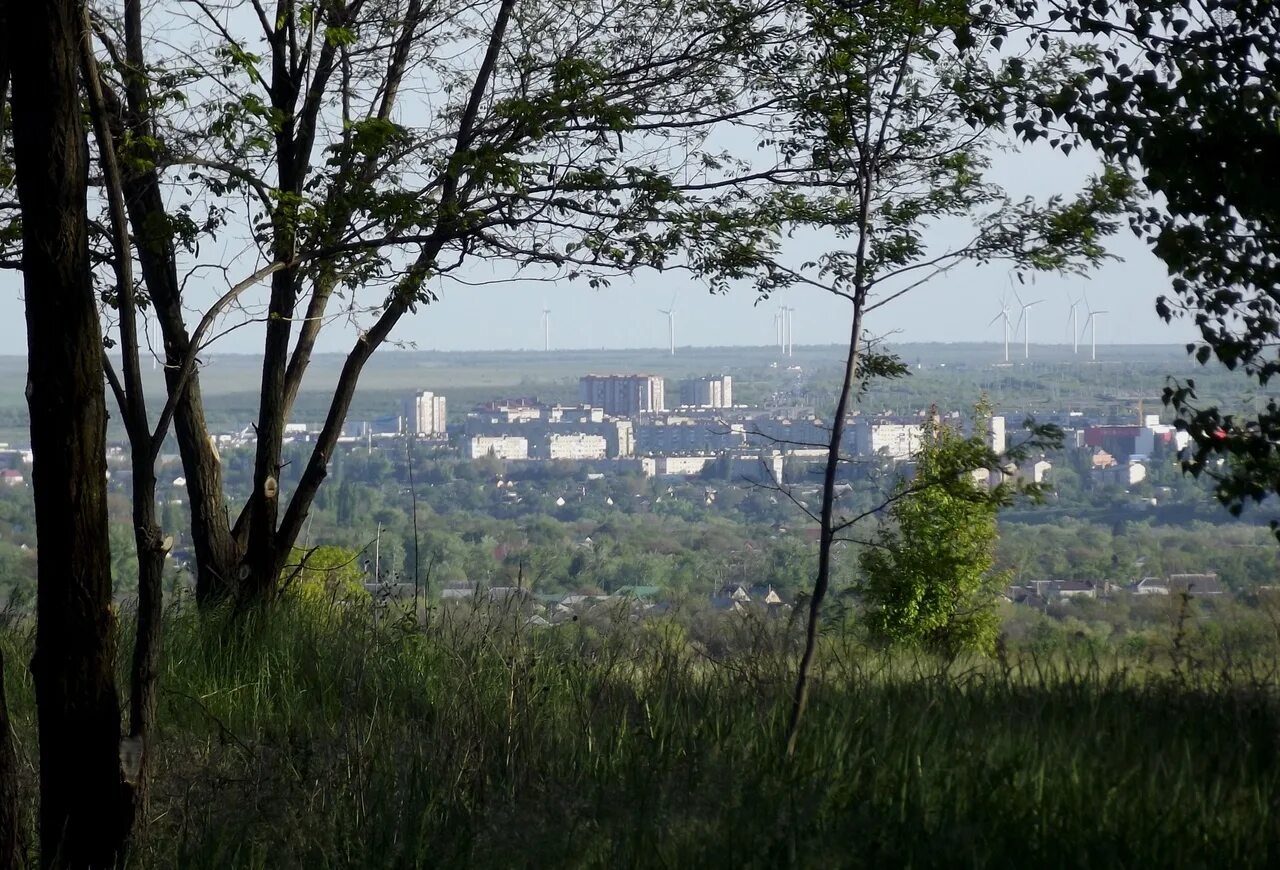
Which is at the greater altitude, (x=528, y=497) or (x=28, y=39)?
(x=28, y=39)

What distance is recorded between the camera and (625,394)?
43.4m

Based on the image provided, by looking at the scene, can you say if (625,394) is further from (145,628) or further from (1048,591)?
(145,628)

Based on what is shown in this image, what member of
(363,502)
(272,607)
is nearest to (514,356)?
(363,502)

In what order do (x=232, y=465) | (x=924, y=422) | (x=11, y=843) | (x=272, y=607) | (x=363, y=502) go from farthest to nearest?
(x=232, y=465), (x=363, y=502), (x=924, y=422), (x=272, y=607), (x=11, y=843)

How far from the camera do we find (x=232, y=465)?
105 ft

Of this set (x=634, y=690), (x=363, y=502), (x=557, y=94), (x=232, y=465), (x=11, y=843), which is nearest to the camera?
(x=11, y=843)

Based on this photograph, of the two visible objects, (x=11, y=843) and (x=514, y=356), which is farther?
(x=514, y=356)

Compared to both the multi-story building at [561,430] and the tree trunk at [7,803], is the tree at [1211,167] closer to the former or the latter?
the tree trunk at [7,803]

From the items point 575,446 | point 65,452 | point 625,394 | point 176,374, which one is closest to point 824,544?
point 65,452

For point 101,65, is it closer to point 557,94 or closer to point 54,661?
point 557,94

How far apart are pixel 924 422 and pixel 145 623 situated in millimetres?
12277

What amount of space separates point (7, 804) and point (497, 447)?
39178 mm

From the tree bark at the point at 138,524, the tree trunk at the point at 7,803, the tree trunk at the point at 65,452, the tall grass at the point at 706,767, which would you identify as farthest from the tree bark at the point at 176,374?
the tree trunk at the point at 7,803

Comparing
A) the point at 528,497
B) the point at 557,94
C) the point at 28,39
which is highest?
the point at 557,94
